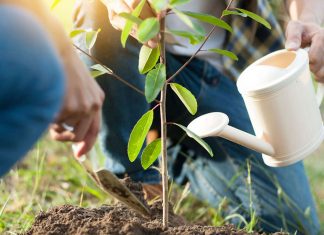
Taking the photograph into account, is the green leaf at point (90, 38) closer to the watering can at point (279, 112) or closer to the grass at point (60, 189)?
the watering can at point (279, 112)

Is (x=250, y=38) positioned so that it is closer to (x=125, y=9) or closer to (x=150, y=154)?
(x=125, y=9)

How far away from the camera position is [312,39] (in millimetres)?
1717

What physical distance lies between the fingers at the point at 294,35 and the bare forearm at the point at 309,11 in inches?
9.8

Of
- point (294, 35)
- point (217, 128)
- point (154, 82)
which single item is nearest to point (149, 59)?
point (154, 82)

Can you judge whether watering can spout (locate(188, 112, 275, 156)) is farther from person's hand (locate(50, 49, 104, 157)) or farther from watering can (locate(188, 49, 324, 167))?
person's hand (locate(50, 49, 104, 157))

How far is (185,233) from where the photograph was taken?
1.35 m

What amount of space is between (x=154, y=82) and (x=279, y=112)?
35 centimetres

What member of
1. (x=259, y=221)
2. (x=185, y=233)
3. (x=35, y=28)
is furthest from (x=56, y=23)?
(x=259, y=221)

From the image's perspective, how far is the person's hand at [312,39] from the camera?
168 centimetres

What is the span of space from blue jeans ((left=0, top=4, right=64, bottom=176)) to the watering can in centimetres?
48

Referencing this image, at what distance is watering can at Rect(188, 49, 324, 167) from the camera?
4.79 ft

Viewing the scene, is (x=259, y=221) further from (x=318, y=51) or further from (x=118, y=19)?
(x=118, y=19)

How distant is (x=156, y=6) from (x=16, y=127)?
1.07 ft

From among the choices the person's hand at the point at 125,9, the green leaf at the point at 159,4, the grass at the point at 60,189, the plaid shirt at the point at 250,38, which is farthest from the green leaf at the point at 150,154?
the plaid shirt at the point at 250,38
